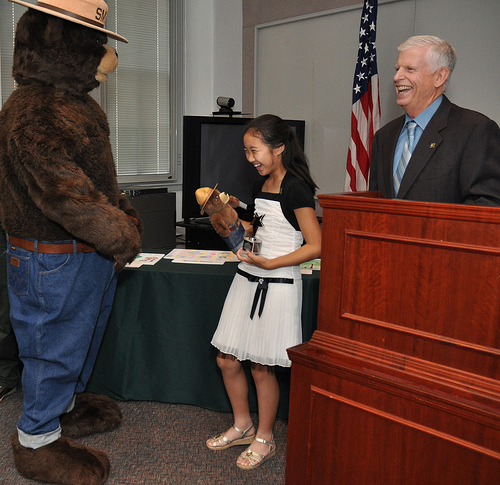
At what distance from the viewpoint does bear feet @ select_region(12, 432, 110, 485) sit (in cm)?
186

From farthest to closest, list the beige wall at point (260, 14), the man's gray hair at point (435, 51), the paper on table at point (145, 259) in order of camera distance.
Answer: the beige wall at point (260, 14) → the paper on table at point (145, 259) → the man's gray hair at point (435, 51)

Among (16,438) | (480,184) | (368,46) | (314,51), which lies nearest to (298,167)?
(480,184)

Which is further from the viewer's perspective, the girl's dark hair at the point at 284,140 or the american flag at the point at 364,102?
the american flag at the point at 364,102

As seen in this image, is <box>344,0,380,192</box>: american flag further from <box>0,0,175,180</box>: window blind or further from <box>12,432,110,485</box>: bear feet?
<box>12,432,110,485</box>: bear feet

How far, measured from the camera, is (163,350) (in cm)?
244

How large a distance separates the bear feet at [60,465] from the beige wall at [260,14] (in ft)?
13.0

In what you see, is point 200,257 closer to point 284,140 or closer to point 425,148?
point 284,140

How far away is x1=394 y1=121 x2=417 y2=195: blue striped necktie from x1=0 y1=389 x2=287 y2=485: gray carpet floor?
1.17 metres

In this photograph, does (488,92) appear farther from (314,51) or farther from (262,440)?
(262,440)

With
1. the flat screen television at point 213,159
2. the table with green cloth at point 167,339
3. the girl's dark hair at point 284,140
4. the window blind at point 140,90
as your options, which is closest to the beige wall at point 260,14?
the window blind at point 140,90

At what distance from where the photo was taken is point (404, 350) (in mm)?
1208

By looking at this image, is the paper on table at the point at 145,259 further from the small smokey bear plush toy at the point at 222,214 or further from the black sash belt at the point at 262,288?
the black sash belt at the point at 262,288

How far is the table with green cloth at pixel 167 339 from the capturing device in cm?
233

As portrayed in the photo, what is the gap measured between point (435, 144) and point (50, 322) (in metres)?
1.40
